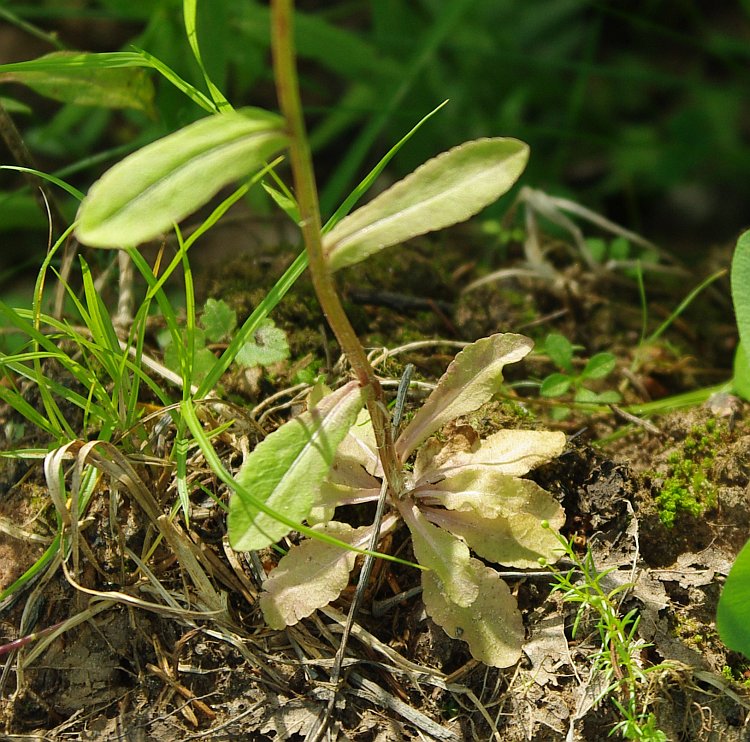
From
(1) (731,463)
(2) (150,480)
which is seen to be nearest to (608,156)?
(1) (731,463)

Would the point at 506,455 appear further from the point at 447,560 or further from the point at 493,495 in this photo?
the point at 447,560

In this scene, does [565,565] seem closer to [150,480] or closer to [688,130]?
[150,480]

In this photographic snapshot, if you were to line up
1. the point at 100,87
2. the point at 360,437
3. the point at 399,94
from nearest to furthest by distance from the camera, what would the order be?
the point at 360,437
the point at 100,87
the point at 399,94

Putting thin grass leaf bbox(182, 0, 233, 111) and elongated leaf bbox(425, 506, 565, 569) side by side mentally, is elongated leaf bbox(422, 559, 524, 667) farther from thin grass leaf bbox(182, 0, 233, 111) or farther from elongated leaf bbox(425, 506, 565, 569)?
thin grass leaf bbox(182, 0, 233, 111)

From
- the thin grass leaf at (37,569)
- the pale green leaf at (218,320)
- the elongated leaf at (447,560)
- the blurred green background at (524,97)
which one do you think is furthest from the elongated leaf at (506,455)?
the blurred green background at (524,97)

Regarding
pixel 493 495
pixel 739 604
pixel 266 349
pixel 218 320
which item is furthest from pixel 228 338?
pixel 739 604

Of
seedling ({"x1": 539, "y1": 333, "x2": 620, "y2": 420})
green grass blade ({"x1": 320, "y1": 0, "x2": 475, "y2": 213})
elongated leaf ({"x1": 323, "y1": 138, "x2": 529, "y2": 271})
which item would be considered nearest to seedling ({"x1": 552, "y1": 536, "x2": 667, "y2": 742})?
seedling ({"x1": 539, "y1": 333, "x2": 620, "y2": 420})
